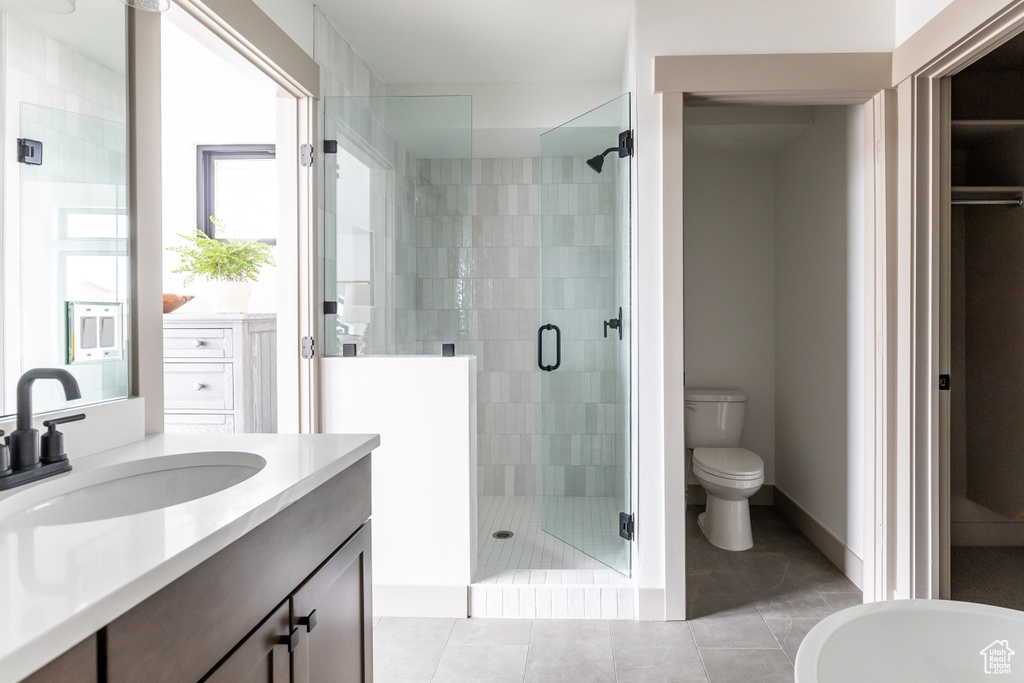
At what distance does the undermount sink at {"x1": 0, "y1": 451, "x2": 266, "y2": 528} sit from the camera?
3.17 ft

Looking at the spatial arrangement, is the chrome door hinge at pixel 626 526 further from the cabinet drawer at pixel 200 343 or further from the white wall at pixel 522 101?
the white wall at pixel 522 101

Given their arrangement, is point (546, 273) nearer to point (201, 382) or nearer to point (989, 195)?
point (201, 382)

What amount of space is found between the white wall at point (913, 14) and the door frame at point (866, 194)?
0.10 metres

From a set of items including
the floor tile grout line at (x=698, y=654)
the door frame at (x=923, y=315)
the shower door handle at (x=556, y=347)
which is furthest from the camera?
the shower door handle at (x=556, y=347)

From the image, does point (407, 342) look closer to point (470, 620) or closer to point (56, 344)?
point (470, 620)

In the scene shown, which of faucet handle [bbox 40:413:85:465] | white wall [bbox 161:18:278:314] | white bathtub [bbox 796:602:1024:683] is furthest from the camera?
white wall [bbox 161:18:278:314]

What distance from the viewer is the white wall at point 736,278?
12.2 ft

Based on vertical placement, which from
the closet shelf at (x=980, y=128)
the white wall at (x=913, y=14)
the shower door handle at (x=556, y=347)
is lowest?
the shower door handle at (x=556, y=347)

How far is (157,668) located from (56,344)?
82 cm

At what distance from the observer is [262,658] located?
974 millimetres

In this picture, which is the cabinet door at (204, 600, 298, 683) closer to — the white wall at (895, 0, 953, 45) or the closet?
the white wall at (895, 0, 953, 45)

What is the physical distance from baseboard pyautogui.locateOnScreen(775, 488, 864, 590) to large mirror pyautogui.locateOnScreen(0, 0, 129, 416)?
9.40 feet

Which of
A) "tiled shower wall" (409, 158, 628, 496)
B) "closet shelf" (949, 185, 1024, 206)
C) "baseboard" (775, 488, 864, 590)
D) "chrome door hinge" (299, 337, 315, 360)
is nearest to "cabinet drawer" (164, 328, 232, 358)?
"chrome door hinge" (299, 337, 315, 360)

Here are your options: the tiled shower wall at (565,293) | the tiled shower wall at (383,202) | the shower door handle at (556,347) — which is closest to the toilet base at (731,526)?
the tiled shower wall at (565,293)
